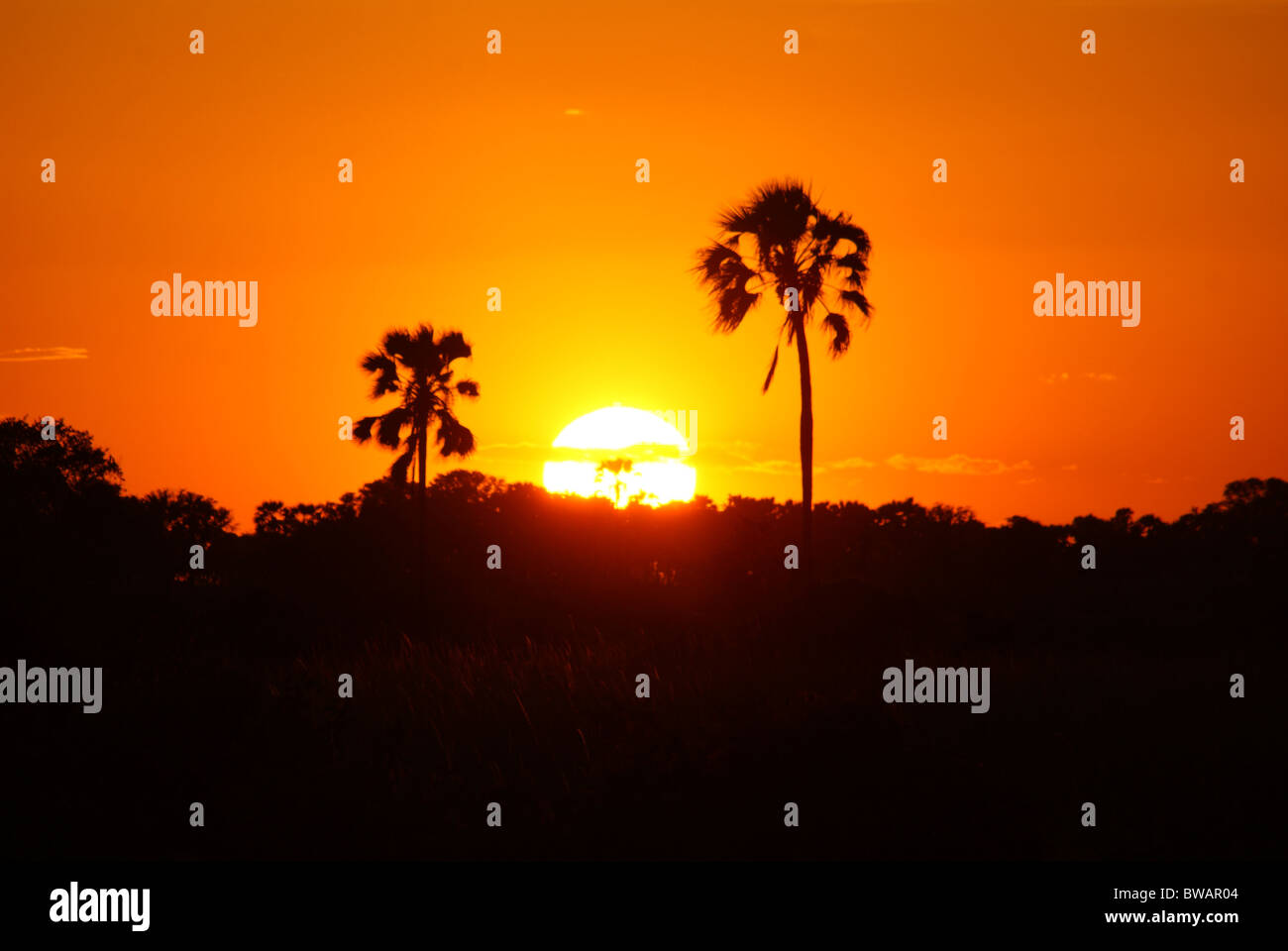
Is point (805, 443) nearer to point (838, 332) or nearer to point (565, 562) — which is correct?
point (838, 332)

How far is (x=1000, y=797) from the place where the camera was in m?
15.9

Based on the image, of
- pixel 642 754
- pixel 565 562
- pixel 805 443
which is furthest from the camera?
pixel 565 562

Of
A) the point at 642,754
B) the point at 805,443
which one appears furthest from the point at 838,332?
the point at 642,754

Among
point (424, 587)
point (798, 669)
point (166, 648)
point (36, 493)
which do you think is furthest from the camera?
point (36, 493)

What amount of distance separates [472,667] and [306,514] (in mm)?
50861

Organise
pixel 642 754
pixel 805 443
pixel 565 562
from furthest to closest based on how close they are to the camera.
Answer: pixel 565 562, pixel 805 443, pixel 642 754

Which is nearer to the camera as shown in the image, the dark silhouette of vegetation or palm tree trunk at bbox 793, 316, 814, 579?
the dark silhouette of vegetation

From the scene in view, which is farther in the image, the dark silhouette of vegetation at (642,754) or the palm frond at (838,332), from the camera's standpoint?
the palm frond at (838,332)

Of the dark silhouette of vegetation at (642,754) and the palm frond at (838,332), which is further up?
the palm frond at (838,332)

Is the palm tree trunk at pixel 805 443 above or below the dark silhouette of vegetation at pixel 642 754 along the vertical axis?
above
